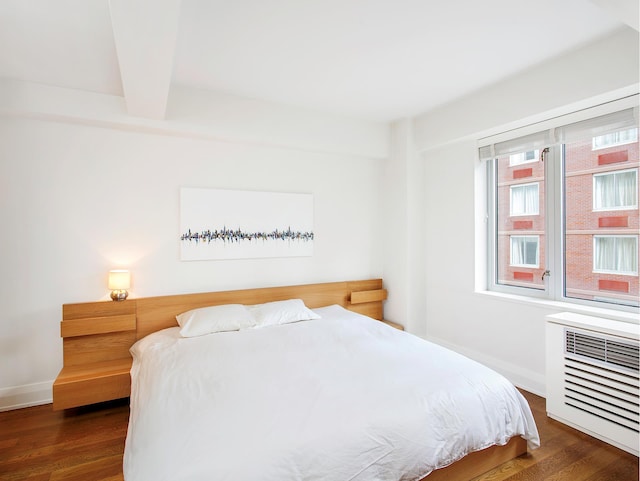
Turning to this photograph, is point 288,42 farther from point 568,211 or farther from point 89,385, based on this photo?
point 89,385

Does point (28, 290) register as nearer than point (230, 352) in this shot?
No

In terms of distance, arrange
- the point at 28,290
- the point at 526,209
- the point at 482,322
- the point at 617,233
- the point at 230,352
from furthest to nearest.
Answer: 1. the point at 482,322
2. the point at 526,209
3. the point at 28,290
4. the point at 617,233
5. the point at 230,352

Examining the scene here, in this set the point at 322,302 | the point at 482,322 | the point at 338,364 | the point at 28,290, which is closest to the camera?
the point at 338,364


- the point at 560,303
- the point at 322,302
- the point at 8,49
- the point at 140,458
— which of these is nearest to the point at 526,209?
the point at 560,303

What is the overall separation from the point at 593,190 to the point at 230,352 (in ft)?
9.86

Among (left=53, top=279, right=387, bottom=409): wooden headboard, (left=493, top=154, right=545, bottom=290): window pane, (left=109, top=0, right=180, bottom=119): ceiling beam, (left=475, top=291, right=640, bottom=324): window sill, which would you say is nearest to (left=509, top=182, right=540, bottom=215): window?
(left=493, top=154, right=545, bottom=290): window pane

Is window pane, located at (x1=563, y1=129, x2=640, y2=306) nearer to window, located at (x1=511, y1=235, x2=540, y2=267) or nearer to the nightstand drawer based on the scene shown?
window, located at (x1=511, y1=235, x2=540, y2=267)

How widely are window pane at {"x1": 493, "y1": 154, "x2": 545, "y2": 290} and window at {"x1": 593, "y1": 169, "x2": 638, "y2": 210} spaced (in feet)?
1.36

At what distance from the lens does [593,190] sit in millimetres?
2668

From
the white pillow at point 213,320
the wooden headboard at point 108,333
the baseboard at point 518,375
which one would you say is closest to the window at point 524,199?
the baseboard at point 518,375

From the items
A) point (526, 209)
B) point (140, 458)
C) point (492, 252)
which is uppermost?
point (526, 209)

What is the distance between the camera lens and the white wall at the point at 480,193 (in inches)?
93.0

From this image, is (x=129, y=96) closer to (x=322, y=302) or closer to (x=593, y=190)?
(x=322, y=302)

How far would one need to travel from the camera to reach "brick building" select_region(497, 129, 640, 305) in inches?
98.0
